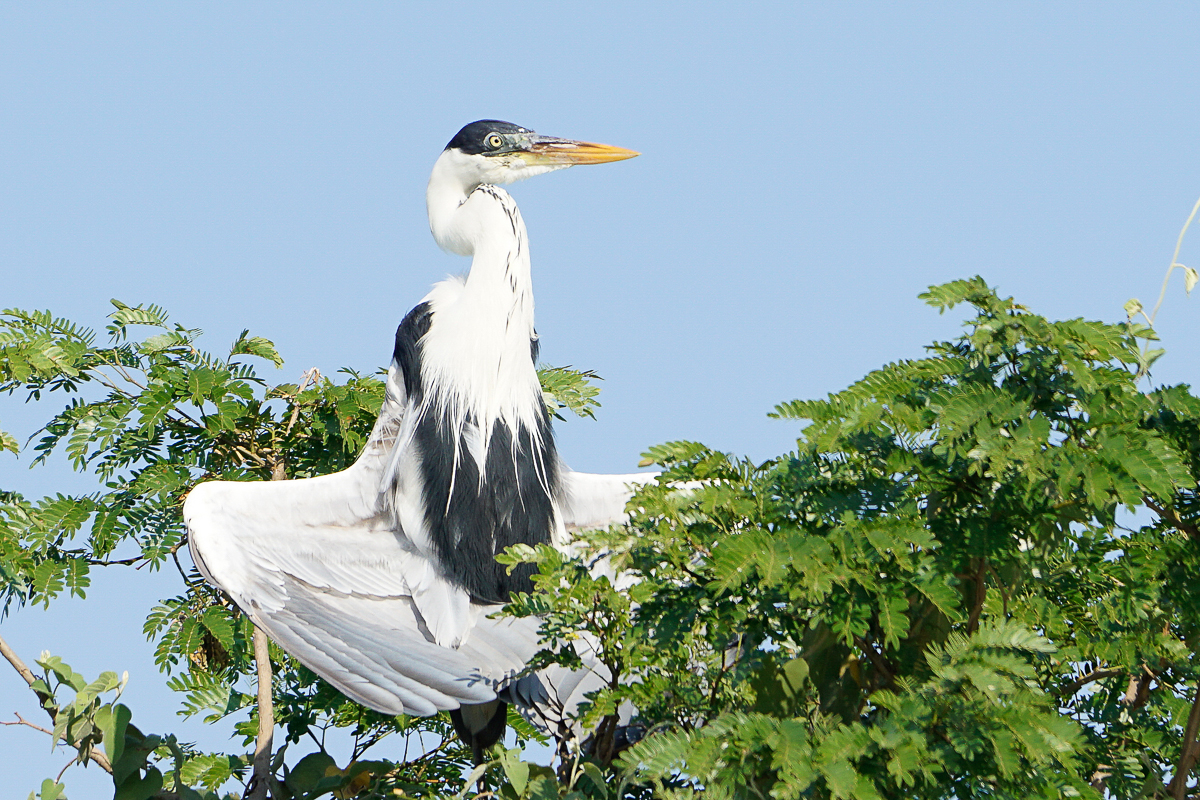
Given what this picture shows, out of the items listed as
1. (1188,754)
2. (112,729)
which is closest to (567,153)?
(112,729)

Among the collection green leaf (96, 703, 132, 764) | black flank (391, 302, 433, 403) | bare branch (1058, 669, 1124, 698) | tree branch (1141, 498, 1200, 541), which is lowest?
green leaf (96, 703, 132, 764)

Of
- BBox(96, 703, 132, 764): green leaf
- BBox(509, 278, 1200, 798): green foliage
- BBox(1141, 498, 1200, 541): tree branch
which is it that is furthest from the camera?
BBox(96, 703, 132, 764): green leaf

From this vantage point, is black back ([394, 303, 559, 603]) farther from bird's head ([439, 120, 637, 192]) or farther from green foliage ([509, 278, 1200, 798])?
green foliage ([509, 278, 1200, 798])

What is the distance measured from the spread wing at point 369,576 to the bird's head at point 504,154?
0.95 meters

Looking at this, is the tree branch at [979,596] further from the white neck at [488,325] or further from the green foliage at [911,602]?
the white neck at [488,325]

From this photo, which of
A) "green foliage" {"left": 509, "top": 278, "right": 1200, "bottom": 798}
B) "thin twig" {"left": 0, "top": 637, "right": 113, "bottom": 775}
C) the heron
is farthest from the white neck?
"green foliage" {"left": 509, "top": 278, "right": 1200, "bottom": 798}

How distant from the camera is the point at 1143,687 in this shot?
105 inches

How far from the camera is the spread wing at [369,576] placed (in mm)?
3543

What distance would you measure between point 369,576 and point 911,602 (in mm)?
2274

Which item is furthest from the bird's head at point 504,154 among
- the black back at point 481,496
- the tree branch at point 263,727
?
the tree branch at point 263,727

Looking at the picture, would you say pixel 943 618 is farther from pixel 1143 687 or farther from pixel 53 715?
pixel 53 715

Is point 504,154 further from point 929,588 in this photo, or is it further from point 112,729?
point 929,588

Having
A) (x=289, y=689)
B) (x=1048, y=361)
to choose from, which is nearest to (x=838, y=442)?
(x=1048, y=361)

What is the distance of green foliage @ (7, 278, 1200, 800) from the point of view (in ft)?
6.73
